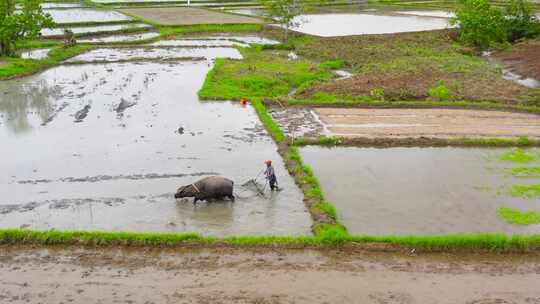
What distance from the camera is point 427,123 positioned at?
1678cm

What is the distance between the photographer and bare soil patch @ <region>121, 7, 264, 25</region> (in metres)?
40.0

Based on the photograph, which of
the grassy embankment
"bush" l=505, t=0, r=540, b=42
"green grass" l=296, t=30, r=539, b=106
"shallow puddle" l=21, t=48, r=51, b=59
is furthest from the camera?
"bush" l=505, t=0, r=540, b=42

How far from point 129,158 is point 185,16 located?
105ft

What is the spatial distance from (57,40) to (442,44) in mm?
25832

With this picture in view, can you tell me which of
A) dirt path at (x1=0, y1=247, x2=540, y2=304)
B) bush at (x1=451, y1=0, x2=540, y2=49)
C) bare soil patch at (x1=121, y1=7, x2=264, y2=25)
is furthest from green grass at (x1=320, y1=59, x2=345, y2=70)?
dirt path at (x1=0, y1=247, x2=540, y2=304)

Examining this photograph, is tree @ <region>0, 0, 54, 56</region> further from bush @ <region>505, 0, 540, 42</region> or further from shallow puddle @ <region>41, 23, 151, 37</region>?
bush @ <region>505, 0, 540, 42</region>

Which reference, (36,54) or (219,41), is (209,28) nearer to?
(219,41)

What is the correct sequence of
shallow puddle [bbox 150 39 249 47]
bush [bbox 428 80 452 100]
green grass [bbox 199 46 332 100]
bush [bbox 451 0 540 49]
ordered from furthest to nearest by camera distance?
shallow puddle [bbox 150 39 249 47] → bush [bbox 451 0 540 49] → green grass [bbox 199 46 332 100] → bush [bbox 428 80 452 100]

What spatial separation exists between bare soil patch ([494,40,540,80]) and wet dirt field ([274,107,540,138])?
333 inches

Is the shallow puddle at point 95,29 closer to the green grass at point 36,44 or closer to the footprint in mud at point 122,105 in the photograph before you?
the green grass at point 36,44

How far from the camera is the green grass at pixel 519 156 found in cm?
1366

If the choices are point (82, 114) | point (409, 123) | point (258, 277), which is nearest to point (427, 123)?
point (409, 123)

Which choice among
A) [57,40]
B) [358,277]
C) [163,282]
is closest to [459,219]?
[358,277]

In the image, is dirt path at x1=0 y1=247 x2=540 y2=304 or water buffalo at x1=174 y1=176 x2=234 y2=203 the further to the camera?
water buffalo at x1=174 y1=176 x2=234 y2=203
